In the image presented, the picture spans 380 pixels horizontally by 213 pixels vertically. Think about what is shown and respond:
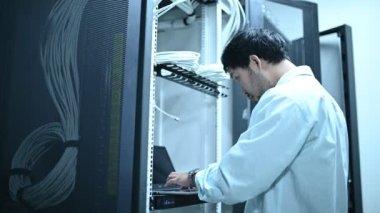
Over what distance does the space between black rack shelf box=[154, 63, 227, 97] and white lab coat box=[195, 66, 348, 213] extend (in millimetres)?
533

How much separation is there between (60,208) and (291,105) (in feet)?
2.09

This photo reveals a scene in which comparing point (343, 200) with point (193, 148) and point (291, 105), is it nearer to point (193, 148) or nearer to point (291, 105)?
point (291, 105)

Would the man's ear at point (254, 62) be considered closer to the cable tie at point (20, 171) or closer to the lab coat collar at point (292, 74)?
the lab coat collar at point (292, 74)

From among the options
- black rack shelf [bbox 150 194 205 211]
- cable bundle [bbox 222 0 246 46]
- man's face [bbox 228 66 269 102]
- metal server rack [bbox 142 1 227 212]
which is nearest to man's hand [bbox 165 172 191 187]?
black rack shelf [bbox 150 194 205 211]

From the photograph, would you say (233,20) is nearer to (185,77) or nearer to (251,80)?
(185,77)

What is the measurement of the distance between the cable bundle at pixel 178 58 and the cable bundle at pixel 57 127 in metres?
0.61

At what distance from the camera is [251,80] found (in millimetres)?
1211

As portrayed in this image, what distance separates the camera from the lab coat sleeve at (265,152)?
3.20 ft

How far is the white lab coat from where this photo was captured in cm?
98

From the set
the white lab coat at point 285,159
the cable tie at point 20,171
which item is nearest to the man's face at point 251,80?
the white lab coat at point 285,159

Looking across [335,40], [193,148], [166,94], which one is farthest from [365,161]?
[166,94]

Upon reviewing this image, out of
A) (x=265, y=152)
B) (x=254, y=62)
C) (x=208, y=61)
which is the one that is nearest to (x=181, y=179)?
(x=265, y=152)

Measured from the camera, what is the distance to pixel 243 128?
6.96 ft

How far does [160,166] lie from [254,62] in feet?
2.70
